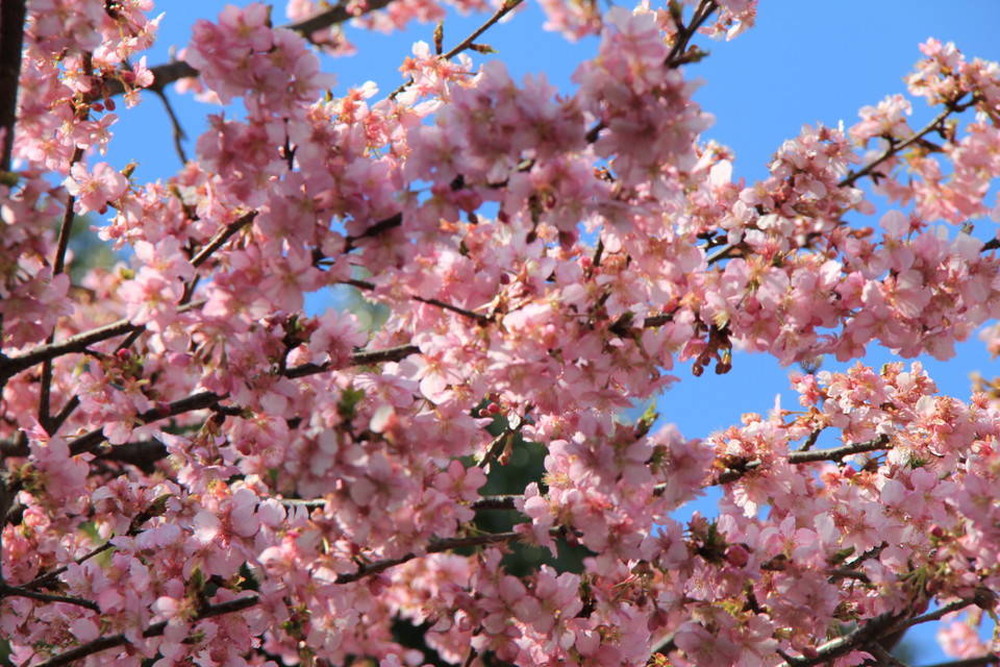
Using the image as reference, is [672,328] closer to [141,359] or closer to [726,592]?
[726,592]

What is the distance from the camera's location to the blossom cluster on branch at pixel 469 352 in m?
2.19

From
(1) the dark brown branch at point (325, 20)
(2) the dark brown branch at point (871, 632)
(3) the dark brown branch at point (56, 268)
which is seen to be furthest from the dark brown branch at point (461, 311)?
(1) the dark brown branch at point (325, 20)

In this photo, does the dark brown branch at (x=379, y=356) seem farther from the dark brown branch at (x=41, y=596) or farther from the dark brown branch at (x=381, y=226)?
the dark brown branch at (x=41, y=596)

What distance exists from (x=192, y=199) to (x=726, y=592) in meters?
1.90

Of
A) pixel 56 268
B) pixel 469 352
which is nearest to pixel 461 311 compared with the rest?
pixel 469 352

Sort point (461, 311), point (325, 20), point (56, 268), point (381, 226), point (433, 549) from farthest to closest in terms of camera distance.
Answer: point (325, 20) < point (56, 268) < point (433, 549) < point (461, 311) < point (381, 226)

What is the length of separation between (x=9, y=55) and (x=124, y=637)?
1587 millimetres

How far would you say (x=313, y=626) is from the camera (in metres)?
2.86

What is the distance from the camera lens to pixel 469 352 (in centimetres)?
248

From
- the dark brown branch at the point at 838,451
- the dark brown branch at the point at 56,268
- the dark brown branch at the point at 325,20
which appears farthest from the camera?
the dark brown branch at the point at 325,20

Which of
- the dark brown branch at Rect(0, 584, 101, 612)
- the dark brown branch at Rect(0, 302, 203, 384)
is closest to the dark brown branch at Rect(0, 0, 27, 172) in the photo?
the dark brown branch at Rect(0, 302, 203, 384)

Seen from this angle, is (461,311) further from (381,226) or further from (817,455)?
(817,455)

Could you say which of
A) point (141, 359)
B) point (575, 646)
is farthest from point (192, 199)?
point (575, 646)

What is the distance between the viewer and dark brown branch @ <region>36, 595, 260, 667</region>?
2.71 m
